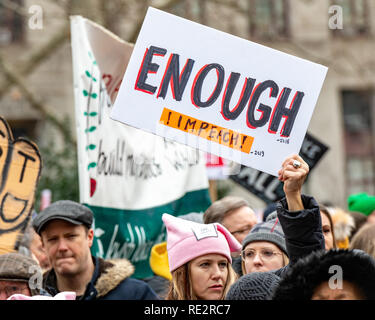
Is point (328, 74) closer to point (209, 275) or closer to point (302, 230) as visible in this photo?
point (209, 275)

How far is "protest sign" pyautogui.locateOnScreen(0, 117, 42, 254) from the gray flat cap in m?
0.24

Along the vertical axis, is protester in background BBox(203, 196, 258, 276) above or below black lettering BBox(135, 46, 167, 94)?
below

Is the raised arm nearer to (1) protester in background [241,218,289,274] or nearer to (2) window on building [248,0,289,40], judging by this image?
(1) protester in background [241,218,289,274]

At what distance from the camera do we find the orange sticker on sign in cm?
355

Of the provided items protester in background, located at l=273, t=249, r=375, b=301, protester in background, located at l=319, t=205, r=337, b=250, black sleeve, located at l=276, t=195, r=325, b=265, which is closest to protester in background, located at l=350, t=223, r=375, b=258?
protester in background, located at l=319, t=205, r=337, b=250

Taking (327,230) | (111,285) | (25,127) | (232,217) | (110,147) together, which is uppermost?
(25,127)

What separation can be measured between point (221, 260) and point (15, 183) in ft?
4.52

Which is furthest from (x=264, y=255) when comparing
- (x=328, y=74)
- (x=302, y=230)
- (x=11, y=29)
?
(x=328, y=74)

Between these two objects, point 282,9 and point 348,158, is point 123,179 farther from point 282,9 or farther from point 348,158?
point 348,158

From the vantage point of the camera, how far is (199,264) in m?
3.72

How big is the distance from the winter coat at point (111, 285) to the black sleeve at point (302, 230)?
1.42m

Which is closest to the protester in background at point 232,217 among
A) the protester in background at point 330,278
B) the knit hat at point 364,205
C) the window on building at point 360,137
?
the knit hat at point 364,205

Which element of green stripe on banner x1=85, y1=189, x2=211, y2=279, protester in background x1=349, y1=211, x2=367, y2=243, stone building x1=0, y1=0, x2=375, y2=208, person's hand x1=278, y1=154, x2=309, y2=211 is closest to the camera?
person's hand x1=278, y1=154, x2=309, y2=211

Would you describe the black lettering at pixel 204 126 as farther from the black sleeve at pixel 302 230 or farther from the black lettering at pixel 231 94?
the black sleeve at pixel 302 230
